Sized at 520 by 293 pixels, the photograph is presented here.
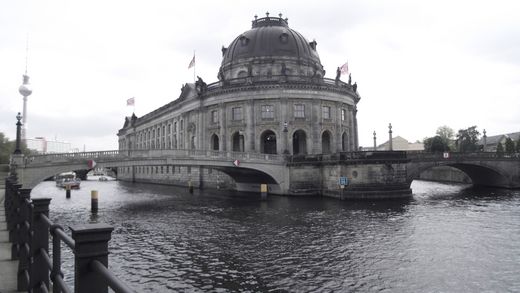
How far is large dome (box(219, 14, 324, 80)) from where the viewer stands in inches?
2189

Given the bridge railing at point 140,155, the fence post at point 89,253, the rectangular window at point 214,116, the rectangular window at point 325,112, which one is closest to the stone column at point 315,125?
the rectangular window at point 325,112

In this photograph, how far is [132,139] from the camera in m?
99.2

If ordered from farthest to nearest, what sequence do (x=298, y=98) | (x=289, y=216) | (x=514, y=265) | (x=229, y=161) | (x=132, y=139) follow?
(x=132, y=139)
(x=298, y=98)
(x=229, y=161)
(x=289, y=216)
(x=514, y=265)

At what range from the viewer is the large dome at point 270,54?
55594mm

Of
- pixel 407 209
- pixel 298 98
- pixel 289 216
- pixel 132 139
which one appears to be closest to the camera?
pixel 289 216

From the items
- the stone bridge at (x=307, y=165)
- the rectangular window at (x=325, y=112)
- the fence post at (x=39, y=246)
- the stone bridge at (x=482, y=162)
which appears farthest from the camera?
the rectangular window at (x=325, y=112)

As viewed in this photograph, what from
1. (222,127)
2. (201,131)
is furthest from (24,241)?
(201,131)

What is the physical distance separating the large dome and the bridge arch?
787 inches

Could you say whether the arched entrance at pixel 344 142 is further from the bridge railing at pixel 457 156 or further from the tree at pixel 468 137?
the tree at pixel 468 137

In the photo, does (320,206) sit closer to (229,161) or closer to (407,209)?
(407,209)

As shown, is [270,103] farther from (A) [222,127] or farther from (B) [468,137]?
(B) [468,137]

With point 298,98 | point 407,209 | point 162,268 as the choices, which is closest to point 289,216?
point 407,209

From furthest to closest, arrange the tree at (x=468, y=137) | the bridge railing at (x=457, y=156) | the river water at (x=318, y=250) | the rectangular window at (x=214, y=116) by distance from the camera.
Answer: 1. the tree at (x=468, y=137)
2. the rectangular window at (x=214, y=116)
3. the bridge railing at (x=457, y=156)
4. the river water at (x=318, y=250)

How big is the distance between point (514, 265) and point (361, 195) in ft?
68.9
